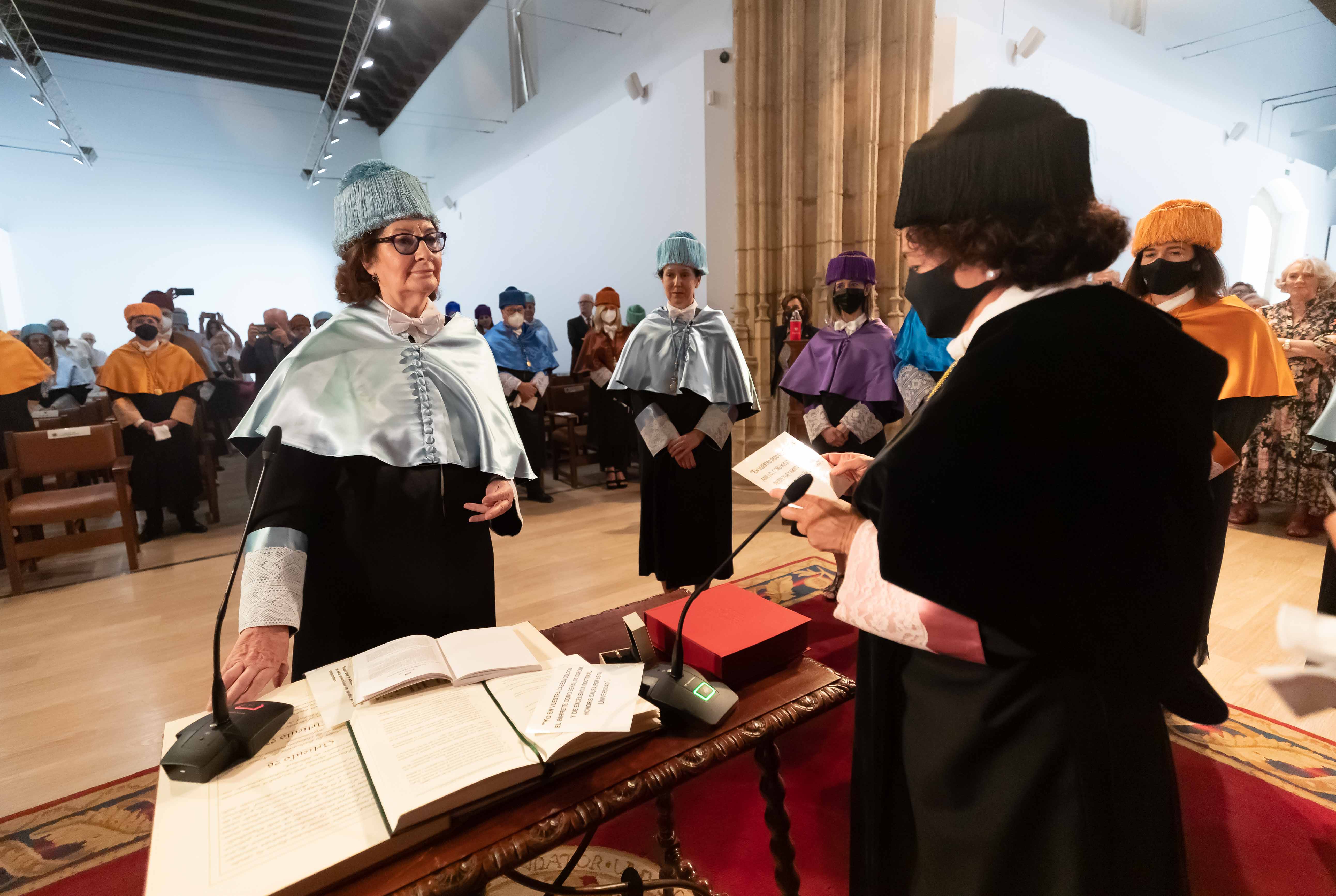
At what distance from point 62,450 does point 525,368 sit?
3.38m

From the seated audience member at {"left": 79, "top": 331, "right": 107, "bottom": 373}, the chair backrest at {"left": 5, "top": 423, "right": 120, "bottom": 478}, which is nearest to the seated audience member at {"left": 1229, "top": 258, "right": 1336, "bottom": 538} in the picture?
the chair backrest at {"left": 5, "top": 423, "right": 120, "bottom": 478}

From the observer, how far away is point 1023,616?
79 centimetres

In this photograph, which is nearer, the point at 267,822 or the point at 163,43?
the point at 267,822

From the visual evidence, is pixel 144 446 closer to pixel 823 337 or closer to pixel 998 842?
pixel 823 337

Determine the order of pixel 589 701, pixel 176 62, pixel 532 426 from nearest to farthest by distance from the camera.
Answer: pixel 589 701
pixel 532 426
pixel 176 62

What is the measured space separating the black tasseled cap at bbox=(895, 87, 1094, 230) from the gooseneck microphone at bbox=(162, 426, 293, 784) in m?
1.00

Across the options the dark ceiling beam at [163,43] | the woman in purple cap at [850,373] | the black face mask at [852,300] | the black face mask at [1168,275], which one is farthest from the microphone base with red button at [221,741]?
the dark ceiling beam at [163,43]

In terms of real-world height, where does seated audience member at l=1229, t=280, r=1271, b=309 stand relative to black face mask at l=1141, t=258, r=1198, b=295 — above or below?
above

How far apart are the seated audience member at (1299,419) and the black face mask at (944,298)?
475cm

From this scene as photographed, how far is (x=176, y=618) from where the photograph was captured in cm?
365

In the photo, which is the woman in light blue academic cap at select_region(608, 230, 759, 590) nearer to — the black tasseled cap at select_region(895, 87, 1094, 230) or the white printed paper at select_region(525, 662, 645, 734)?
the white printed paper at select_region(525, 662, 645, 734)

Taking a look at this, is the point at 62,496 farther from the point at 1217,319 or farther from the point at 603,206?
the point at 1217,319

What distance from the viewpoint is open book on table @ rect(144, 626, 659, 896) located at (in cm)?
74

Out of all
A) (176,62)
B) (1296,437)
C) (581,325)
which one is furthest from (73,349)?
(1296,437)
